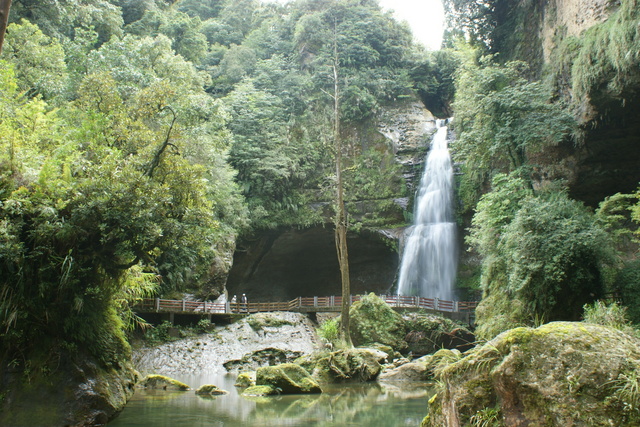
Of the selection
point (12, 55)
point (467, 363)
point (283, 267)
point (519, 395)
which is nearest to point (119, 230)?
point (467, 363)

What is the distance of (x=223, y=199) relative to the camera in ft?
72.9

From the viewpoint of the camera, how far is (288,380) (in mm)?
11086

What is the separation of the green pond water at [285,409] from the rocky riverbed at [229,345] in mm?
5727

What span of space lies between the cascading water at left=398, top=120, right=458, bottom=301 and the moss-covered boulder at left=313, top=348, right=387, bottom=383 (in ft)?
43.1

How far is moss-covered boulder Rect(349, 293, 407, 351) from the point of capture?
1842 centimetres

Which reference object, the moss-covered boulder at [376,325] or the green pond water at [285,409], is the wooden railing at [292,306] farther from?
the green pond water at [285,409]

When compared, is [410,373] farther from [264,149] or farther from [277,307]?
[264,149]

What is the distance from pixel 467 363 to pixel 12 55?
2194 centimetres

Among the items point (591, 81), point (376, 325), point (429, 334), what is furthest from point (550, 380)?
point (429, 334)

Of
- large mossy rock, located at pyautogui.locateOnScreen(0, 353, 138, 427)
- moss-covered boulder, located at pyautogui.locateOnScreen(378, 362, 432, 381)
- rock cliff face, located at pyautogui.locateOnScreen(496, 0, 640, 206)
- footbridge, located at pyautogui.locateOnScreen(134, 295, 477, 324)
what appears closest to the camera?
large mossy rock, located at pyautogui.locateOnScreen(0, 353, 138, 427)

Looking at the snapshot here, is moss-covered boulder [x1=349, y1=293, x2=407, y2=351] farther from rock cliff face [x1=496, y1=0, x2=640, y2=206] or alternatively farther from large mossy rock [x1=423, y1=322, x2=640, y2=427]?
large mossy rock [x1=423, y1=322, x2=640, y2=427]

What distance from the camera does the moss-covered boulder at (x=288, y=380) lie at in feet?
36.3

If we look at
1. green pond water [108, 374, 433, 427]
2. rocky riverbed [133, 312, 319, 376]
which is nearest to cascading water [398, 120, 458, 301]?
rocky riverbed [133, 312, 319, 376]

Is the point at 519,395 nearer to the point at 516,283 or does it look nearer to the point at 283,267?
the point at 516,283
